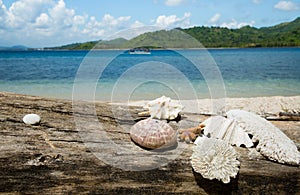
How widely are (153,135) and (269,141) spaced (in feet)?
3.63

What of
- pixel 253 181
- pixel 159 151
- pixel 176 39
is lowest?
pixel 253 181

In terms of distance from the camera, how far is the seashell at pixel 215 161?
6.63ft

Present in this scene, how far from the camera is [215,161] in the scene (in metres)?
2.04

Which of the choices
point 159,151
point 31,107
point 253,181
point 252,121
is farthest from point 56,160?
point 252,121

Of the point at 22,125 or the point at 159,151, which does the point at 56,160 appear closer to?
the point at 22,125

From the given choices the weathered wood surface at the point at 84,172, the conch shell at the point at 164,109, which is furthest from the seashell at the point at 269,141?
the conch shell at the point at 164,109

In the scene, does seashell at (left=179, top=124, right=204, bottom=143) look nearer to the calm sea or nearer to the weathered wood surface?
→ the weathered wood surface

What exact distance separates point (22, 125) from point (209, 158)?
1.82m

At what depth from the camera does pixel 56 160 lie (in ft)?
7.04

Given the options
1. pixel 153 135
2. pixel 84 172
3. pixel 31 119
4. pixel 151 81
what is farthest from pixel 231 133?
pixel 151 81

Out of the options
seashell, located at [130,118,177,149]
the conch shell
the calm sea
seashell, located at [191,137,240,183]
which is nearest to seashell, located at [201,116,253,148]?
seashell, located at [130,118,177,149]

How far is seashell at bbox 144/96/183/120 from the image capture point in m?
3.23

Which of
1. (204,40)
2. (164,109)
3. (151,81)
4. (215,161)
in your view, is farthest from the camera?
(204,40)

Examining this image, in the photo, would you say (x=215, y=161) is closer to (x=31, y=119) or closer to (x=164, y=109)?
(x=164, y=109)
